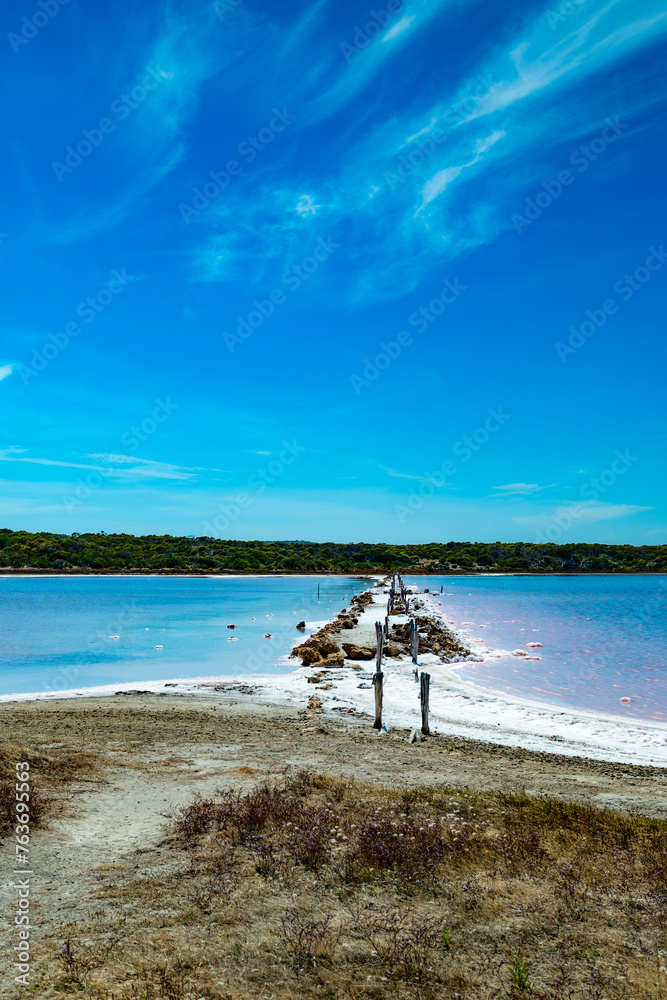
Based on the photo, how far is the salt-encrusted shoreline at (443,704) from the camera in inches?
585

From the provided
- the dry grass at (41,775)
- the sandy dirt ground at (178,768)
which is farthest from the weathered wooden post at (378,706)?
the dry grass at (41,775)

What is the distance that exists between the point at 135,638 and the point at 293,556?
115 meters

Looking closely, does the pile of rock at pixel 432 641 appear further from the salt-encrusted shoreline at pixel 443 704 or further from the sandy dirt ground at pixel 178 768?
the sandy dirt ground at pixel 178 768

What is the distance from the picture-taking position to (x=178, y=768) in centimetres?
1130

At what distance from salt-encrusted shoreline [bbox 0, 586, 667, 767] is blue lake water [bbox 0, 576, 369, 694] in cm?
222

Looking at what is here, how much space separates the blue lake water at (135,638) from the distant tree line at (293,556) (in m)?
66.7

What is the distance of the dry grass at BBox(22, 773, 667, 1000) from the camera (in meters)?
4.82

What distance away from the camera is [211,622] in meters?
42.9

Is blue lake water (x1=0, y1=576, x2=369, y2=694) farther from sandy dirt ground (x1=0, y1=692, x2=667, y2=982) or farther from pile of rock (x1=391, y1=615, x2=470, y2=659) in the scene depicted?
sandy dirt ground (x1=0, y1=692, x2=667, y2=982)

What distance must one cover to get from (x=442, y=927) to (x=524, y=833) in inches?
99.5

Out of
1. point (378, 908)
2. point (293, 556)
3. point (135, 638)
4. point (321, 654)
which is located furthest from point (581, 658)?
point (293, 556)

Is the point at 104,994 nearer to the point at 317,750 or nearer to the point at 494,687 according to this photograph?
the point at 317,750

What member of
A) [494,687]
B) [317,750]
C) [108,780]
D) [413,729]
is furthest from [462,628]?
[108,780]

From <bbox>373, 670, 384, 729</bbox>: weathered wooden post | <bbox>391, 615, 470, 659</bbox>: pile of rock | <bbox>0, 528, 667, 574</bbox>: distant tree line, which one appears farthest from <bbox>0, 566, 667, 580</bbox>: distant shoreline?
<bbox>373, 670, 384, 729</bbox>: weathered wooden post
